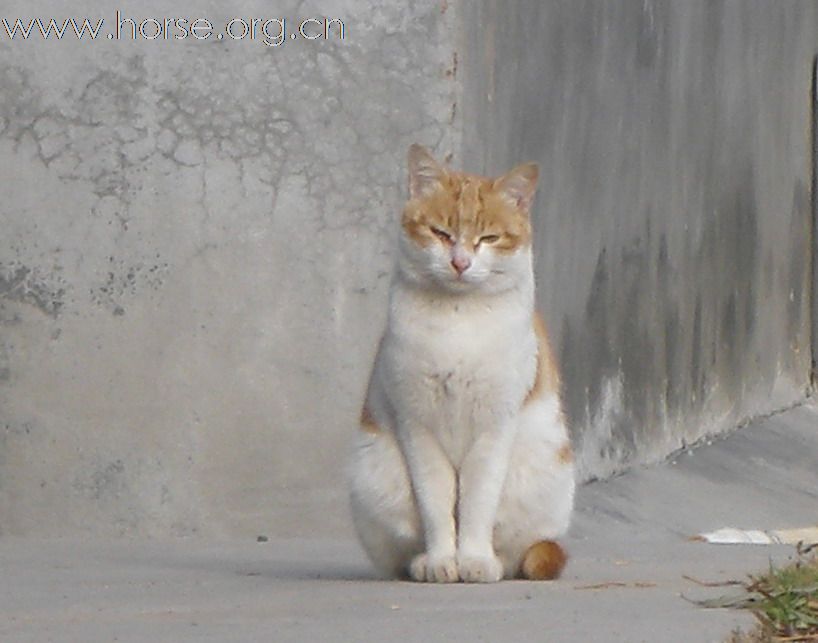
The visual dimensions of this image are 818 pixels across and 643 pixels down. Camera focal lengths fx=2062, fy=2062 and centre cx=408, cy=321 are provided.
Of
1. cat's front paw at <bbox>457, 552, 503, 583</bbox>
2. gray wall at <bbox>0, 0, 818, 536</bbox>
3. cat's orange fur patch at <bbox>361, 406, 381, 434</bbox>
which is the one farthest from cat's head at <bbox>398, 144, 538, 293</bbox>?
gray wall at <bbox>0, 0, 818, 536</bbox>

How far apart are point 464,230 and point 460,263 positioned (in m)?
0.12

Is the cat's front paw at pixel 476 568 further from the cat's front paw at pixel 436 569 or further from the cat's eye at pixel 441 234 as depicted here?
the cat's eye at pixel 441 234

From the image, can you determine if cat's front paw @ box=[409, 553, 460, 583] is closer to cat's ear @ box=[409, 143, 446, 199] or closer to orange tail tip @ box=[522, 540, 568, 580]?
orange tail tip @ box=[522, 540, 568, 580]

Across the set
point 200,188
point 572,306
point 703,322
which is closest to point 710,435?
point 703,322

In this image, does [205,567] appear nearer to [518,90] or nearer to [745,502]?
[518,90]

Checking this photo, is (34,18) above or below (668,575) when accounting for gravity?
above

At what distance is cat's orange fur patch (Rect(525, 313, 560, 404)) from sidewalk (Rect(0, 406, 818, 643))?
0.55 meters

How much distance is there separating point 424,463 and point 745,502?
173 inches

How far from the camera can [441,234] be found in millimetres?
5848

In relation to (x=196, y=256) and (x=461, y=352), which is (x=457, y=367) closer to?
(x=461, y=352)

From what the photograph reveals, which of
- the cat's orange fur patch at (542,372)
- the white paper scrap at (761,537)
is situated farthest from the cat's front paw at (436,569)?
the white paper scrap at (761,537)

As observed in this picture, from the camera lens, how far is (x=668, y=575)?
5973 mm

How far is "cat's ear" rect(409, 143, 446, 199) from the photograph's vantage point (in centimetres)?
595

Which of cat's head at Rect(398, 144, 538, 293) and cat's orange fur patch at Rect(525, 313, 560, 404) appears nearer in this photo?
cat's head at Rect(398, 144, 538, 293)
